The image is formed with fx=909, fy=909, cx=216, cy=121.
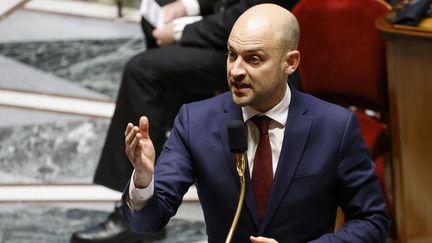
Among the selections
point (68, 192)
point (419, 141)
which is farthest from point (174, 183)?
point (68, 192)

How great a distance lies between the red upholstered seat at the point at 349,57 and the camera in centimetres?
256

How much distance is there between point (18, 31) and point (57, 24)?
19 cm

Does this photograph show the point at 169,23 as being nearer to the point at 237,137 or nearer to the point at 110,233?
the point at 110,233

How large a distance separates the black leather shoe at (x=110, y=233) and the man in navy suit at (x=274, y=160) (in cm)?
115

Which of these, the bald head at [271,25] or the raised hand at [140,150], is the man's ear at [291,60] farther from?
the raised hand at [140,150]

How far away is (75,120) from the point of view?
11.7 feet

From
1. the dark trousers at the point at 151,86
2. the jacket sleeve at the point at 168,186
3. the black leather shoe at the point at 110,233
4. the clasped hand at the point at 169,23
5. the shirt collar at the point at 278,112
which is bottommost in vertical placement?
the black leather shoe at the point at 110,233

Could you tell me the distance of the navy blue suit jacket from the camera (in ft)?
5.58

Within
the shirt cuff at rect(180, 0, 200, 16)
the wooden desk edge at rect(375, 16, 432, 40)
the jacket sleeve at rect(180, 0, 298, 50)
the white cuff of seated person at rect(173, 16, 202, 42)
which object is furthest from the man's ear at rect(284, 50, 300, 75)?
the shirt cuff at rect(180, 0, 200, 16)

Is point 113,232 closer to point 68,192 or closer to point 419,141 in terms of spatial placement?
point 68,192

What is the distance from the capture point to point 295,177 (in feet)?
5.60

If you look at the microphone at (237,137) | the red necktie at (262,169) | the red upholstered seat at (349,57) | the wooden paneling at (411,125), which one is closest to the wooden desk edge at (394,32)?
the wooden paneling at (411,125)

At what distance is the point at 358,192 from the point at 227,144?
26cm

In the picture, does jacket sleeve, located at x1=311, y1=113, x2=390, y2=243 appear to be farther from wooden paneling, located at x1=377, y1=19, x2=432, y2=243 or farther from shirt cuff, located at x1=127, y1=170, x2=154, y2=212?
wooden paneling, located at x1=377, y1=19, x2=432, y2=243
